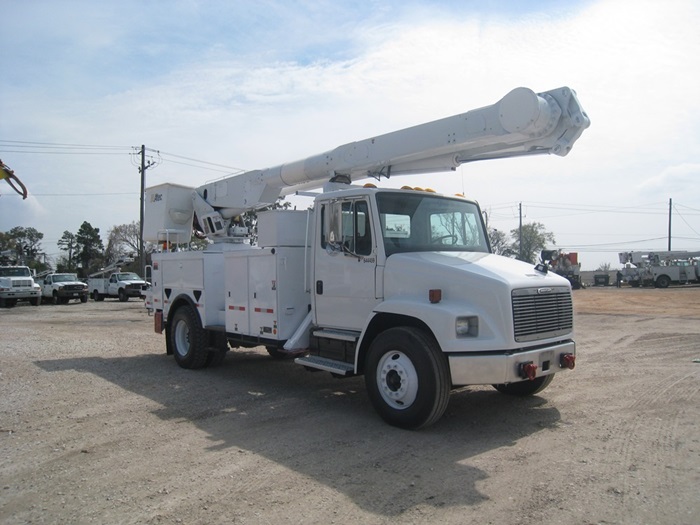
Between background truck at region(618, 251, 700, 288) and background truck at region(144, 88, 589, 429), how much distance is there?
4199 cm

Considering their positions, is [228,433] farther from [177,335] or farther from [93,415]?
[177,335]

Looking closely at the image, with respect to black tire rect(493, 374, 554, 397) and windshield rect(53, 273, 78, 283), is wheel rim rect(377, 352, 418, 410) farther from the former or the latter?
windshield rect(53, 273, 78, 283)

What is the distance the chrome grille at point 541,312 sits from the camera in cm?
597

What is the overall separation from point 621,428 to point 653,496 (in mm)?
1907

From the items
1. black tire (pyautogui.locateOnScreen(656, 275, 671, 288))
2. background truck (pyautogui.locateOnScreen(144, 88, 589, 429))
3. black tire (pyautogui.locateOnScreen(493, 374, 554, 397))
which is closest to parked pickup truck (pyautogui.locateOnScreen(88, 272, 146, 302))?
background truck (pyautogui.locateOnScreen(144, 88, 589, 429))

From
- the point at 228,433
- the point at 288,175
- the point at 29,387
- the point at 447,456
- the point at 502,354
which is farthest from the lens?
the point at 288,175

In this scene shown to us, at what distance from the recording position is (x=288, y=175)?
9.44 meters

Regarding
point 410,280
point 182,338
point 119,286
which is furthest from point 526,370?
point 119,286

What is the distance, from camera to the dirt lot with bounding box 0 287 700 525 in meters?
4.27

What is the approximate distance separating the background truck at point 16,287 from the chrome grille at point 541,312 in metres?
30.2

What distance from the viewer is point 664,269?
4353 centimetres

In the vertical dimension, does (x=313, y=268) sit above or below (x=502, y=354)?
above

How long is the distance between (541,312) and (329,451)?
8.98 feet

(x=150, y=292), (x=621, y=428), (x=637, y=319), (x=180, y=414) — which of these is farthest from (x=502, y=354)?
(x=637, y=319)
